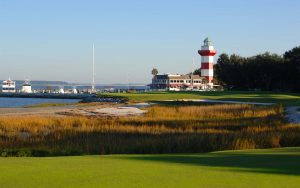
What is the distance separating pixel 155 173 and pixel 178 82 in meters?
176

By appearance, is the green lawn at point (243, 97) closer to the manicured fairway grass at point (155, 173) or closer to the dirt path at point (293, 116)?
the dirt path at point (293, 116)

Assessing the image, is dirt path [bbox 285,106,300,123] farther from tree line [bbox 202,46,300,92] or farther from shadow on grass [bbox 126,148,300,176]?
tree line [bbox 202,46,300,92]

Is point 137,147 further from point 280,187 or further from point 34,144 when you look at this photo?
point 280,187

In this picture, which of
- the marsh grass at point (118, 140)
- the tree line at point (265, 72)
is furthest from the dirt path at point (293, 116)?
the tree line at point (265, 72)

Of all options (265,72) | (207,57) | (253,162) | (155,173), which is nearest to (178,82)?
(207,57)

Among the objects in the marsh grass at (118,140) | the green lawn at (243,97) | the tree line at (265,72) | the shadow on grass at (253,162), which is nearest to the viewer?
the shadow on grass at (253,162)

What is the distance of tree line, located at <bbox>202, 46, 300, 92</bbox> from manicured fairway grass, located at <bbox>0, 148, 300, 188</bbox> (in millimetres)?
94345

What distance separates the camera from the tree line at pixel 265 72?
11331cm

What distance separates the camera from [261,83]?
12594 cm

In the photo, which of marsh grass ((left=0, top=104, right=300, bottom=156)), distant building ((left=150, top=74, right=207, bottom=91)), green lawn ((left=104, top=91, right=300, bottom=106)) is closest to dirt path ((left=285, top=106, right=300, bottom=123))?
marsh grass ((left=0, top=104, right=300, bottom=156))

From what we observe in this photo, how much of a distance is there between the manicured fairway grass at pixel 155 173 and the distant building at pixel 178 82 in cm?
15503

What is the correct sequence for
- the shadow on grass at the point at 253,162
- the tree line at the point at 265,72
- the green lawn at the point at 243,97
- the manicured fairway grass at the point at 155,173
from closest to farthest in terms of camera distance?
the manicured fairway grass at the point at 155,173 → the shadow on grass at the point at 253,162 → the green lawn at the point at 243,97 → the tree line at the point at 265,72

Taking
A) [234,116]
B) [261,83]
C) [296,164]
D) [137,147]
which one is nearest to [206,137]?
[137,147]

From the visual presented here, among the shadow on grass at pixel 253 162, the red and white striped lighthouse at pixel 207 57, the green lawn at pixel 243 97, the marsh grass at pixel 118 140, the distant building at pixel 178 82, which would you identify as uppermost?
the red and white striped lighthouse at pixel 207 57
